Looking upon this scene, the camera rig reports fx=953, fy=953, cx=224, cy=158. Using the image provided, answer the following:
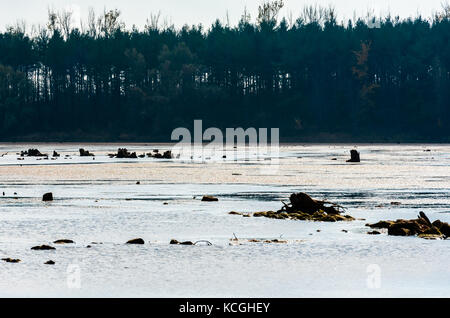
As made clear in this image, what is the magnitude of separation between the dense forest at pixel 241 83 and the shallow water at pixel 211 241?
90.0m

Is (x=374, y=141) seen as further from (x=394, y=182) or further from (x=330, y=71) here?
(x=394, y=182)

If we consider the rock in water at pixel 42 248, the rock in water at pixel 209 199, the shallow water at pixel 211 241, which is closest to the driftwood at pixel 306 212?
the shallow water at pixel 211 241

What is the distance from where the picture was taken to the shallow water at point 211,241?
14.2 m

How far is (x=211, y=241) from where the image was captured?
19.2 m

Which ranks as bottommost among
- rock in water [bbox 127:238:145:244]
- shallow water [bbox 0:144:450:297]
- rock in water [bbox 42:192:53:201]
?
shallow water [bbox 0:144:450:297]

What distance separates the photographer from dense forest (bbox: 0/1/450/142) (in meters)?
126

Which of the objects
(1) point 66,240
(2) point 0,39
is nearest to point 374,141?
(2) point 0,39

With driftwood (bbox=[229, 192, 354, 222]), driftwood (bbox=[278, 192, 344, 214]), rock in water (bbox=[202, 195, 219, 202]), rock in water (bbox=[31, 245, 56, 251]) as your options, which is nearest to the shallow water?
rock in water (bbox=[31, 245, 56, 251])

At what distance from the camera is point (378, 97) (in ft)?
424

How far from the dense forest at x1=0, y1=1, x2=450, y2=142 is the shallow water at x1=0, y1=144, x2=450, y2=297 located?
3542 inches

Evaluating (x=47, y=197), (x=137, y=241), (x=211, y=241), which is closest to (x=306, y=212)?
(x=211, y=241)

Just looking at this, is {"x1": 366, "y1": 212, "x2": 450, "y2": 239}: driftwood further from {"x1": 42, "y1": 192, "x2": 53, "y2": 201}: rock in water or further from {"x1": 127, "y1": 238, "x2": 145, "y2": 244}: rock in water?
{"x1": 42, "y1": 192, "x2": 53, "y2": 201}: rock in water

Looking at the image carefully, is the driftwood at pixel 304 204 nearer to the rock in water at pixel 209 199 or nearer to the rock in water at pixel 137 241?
the rock in water at pixel 209 199
